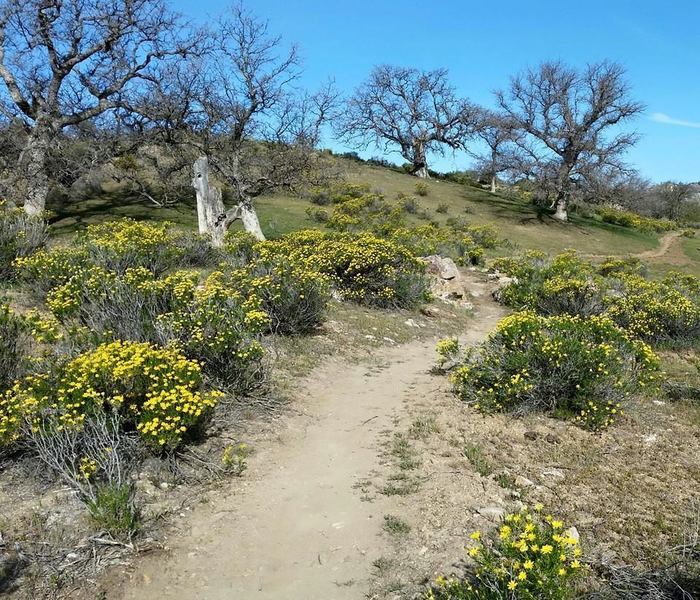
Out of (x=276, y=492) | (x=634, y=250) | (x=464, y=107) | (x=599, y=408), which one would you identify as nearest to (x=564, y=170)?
(x=634, y=250)

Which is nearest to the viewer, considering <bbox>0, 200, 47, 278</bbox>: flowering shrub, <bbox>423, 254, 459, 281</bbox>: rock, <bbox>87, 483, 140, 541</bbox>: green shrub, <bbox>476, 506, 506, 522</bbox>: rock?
<bbox>87, 483, 140, 541</bbox>: green shrub

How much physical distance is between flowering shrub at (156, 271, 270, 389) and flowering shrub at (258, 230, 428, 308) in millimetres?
4996

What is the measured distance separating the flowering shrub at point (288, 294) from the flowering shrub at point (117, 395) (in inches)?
151

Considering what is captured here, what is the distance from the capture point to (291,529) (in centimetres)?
408

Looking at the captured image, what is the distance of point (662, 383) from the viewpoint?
770 cm

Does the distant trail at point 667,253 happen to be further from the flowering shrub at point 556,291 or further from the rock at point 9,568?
the rock at point 9,568

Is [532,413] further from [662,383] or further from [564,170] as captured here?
[564,170]

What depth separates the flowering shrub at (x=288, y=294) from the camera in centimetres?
884

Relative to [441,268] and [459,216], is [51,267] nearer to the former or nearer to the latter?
[441,268]

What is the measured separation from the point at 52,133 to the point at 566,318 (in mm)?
18769

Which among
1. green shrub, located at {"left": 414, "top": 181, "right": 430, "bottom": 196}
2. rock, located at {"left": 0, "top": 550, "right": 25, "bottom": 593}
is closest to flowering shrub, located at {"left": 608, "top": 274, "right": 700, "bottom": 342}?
rock, located at {"left": 0, "top": 550, "right": 25, "bottom": 593}

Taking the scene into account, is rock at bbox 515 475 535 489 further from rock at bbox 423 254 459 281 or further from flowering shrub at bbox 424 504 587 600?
rock at bbox 423 254 459 281

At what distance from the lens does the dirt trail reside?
3.48 meters

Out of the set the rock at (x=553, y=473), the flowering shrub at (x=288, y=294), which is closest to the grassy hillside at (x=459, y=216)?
the flowering shrub at (x=288, y=294)
